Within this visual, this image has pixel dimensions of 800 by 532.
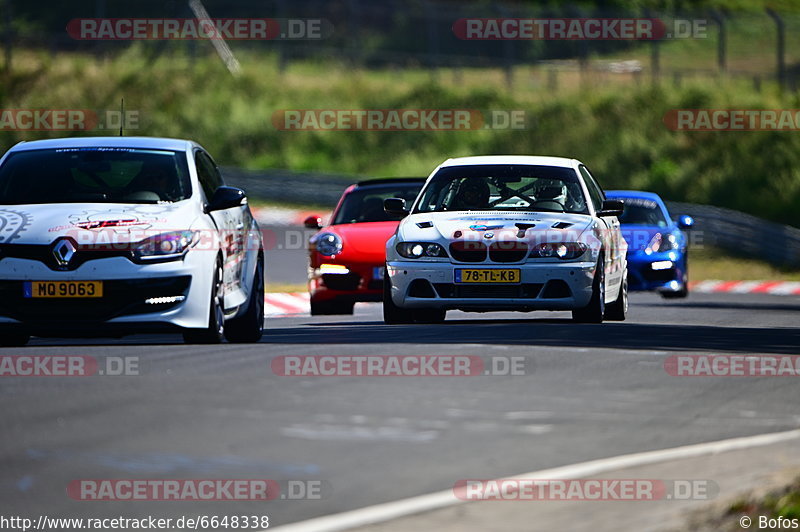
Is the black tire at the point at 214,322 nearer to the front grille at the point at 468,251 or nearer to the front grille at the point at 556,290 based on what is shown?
the front grille at the point at 468,251

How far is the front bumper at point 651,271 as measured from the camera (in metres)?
21.7

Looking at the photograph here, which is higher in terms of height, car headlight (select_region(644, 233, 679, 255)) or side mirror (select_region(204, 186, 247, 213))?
side mirror (select_region(204, 186, 247, 213))

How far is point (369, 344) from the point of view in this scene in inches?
484

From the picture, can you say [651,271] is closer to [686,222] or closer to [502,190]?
[686,222]

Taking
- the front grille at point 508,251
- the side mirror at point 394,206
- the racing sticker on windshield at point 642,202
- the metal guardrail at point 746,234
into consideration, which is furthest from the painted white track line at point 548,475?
the metal guardrail at point 746,234

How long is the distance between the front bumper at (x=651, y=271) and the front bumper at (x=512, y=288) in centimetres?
773

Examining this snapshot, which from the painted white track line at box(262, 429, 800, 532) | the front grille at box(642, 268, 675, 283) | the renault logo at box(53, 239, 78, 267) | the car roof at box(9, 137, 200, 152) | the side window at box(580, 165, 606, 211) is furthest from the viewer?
the front grille at box(642, 268, 675, 283)

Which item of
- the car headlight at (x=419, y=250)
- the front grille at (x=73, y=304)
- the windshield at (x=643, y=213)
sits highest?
the front grille at (x=73, y=304)

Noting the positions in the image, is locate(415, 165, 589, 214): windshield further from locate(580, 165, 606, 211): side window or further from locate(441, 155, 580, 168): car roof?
locate(580, 165, 606, 211): side window

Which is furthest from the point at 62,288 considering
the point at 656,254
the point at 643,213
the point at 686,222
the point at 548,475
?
the point at 643,213

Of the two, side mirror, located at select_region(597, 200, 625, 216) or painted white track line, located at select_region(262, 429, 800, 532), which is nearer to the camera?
painted white track line, located at select_region(262, 429, 800, 532)

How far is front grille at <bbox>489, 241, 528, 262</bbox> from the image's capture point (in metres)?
13.9

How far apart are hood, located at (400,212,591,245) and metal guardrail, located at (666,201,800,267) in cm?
1830

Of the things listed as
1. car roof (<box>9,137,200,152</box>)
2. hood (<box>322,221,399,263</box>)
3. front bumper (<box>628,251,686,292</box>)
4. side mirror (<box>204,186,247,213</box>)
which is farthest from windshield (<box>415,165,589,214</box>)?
front bumper (<box>628,251,686,292</box>)
